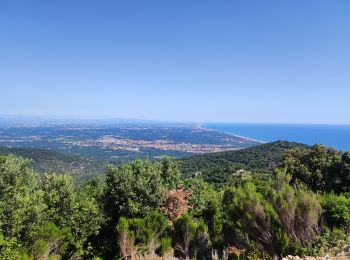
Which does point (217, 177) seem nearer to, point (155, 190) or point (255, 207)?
point (155, 190)

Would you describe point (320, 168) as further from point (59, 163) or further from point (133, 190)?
point (59, 163)

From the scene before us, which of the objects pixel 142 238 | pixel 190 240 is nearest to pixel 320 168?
pixel 190 240

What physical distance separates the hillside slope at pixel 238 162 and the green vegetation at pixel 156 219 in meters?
32.4

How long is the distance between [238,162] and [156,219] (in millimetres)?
55990

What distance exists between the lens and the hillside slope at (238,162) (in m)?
53.5

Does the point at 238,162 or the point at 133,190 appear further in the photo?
the point at 238,162

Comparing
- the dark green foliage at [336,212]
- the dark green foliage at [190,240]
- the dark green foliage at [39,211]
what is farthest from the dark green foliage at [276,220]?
the dark green foliage at [39,211]

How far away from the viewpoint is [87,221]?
534 inches

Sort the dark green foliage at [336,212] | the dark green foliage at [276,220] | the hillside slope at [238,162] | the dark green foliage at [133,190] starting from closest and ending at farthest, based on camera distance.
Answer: the dark green foliage at [276,220] → the dark green foliage at [336,212] → the dark green foliage at [133,190] → the hillside slope at [238,162]

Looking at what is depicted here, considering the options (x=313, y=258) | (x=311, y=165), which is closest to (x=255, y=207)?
(x=313, y=258)

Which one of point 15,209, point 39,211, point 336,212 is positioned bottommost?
point 39,211

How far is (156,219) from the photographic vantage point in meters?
13.2

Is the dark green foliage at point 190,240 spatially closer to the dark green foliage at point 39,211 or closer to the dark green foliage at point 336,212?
the dark green foliage at point 39,211

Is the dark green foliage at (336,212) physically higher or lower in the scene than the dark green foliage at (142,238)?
higher
